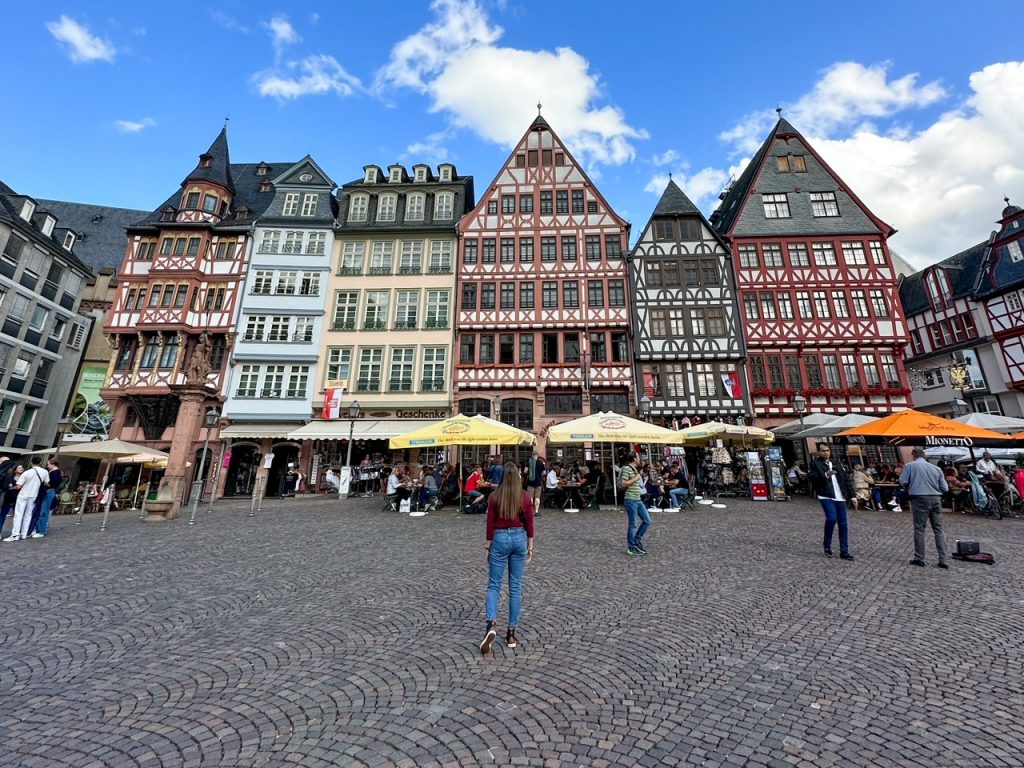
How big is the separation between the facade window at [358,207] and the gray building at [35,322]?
21.1 metres

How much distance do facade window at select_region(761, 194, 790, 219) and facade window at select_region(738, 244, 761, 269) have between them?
8.62ft

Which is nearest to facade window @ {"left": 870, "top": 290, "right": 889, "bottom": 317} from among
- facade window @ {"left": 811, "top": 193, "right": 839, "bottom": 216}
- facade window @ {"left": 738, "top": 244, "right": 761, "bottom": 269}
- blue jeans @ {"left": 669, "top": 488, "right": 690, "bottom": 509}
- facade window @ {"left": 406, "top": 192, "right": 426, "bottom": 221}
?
facade window @ {"left": 811, "top": 193, "right": 839, "bottom": 216}

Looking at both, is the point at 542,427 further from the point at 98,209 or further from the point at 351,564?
the point at 98,209

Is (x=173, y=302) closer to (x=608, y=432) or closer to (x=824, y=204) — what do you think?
(x=608, y=432)

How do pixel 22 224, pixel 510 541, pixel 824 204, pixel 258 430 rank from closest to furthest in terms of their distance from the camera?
pixel 510 541 → pixel 258 430 → pixel 824 204 → pixel 22 224

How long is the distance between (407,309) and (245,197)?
1556 centimetres

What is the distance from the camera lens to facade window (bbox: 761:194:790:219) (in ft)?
91.1

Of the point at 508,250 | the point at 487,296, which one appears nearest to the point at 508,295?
the point at 487,296

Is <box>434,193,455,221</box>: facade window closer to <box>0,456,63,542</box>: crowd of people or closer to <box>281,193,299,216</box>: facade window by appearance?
<box>281,193,299,216</box>: facade window

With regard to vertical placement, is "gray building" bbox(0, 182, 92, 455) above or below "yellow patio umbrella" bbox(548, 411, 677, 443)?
above

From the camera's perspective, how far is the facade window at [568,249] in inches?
1067

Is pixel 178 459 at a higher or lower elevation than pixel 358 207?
lower

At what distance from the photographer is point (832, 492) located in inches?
315

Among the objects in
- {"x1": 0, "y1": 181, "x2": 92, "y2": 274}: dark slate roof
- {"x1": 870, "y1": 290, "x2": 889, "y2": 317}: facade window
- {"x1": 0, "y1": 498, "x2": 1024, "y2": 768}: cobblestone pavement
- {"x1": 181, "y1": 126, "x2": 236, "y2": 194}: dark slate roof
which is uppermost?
{"x1": 181, "y1": 126, "x2": 236, "y2": 194}: dark slate roof
